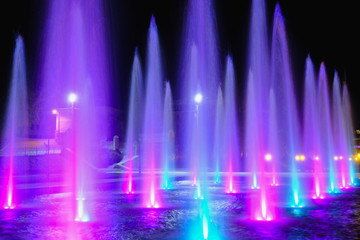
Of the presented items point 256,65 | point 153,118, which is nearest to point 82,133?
point 153,118

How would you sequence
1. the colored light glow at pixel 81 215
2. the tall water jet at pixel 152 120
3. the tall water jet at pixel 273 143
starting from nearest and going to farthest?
the colored light glow at pixel 81 215, the tall water jet at pixel 152 120, the tall water jet at pixel 273 143

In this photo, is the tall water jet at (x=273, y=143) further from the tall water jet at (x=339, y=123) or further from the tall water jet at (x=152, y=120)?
the tall water jet at (x=152, y=120)

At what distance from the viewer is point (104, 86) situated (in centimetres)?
6962

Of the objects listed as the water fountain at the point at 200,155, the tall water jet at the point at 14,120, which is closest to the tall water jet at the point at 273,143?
the water fountain at the point at 200,155

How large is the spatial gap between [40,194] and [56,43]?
9.58 meters

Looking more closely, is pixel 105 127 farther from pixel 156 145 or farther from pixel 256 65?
pixel 256 65

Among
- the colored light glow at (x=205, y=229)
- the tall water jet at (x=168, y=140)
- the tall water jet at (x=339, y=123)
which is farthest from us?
the tall water jet at (x=168, y=140)

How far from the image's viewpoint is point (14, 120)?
87.3 ft

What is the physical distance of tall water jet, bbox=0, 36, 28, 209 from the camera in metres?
18.1

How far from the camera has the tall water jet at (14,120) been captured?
714 inches

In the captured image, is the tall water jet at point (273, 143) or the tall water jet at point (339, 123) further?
the tall water jet at point (273, 143)

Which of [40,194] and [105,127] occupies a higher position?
[105,127]

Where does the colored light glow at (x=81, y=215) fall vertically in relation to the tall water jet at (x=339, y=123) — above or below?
below

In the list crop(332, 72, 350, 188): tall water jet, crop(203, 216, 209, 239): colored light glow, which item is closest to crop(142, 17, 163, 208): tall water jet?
crop(203, 216, 209, 239): colored light glow
